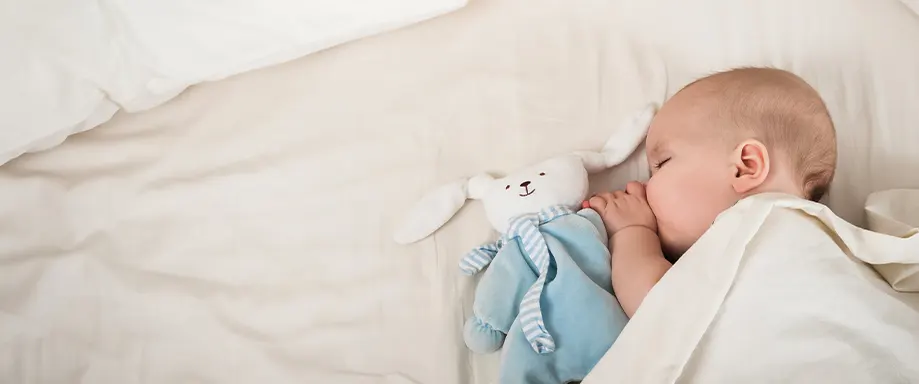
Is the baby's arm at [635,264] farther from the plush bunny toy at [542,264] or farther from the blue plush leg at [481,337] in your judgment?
the blue plush leg at [481,337]

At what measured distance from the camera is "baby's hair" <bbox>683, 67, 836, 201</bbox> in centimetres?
90

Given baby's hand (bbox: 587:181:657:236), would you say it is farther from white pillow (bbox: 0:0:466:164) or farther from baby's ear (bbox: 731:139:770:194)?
white pillow (bbox: 0:0:466:164)

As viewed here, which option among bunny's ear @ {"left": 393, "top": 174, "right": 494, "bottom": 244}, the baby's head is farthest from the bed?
the baby's head

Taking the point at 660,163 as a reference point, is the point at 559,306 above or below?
below

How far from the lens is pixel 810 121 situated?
0.90 meters

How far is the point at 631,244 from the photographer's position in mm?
926

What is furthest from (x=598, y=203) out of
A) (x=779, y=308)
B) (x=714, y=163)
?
(x=779, y=308)

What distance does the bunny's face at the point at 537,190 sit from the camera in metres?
0.97

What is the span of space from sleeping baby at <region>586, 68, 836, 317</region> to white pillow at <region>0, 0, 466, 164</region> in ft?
1.33

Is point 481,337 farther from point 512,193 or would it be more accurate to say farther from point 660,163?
point 660,163

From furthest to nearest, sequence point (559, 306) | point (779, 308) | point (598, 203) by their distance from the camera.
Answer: point (598, 203)
point (559, 306)
point (779, 308)

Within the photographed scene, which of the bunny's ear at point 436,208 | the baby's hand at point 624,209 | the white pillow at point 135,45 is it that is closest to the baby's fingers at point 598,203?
the baby's hand at point 624,209

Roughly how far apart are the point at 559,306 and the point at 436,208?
220 millimetres

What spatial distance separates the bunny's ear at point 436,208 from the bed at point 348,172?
21 millimetres
